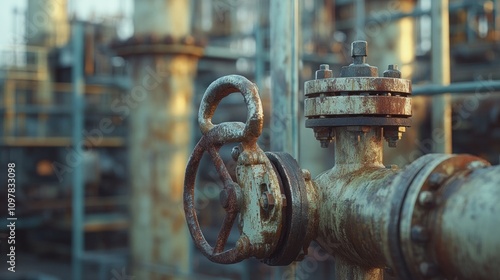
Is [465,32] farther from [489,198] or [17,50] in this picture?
[489,198]

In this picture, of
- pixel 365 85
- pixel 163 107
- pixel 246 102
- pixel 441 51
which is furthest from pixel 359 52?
pixel 163 107

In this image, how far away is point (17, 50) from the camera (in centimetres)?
758

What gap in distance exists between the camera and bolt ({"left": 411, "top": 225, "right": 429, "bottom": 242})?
1.06 meters

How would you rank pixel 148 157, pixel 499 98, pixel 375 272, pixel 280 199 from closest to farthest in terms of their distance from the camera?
pixel 280 199, pixel 375 272, pixel 148 157, pixel 499 98

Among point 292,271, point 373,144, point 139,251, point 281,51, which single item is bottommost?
point 139,251

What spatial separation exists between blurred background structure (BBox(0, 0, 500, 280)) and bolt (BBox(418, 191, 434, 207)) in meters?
1.00

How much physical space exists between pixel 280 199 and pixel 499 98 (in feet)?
12.9

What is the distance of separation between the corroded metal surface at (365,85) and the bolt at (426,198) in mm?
365

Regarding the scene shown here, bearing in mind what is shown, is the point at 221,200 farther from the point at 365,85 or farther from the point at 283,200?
the point at 365,85

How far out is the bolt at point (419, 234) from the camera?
106 cm

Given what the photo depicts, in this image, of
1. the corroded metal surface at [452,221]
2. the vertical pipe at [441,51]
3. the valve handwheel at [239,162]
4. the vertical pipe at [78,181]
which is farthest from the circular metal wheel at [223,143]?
the vertical pipe at [78,181]

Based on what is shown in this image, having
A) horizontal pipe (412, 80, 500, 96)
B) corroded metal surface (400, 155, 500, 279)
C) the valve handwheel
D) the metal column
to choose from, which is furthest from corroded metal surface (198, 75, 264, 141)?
the metal column

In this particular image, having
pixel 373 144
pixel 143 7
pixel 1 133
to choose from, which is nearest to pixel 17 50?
pixel 1 133

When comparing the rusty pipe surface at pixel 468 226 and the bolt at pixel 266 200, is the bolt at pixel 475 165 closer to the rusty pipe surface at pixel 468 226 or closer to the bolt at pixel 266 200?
the rusty pipe surface at pixel 468 226
